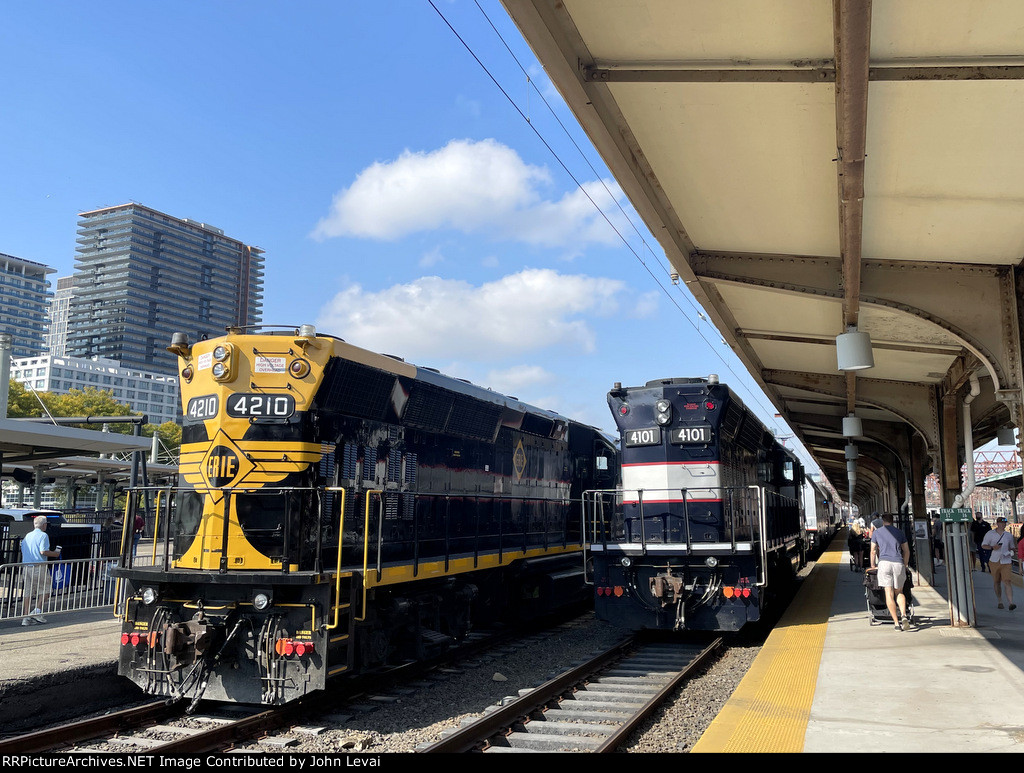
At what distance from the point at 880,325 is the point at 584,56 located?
7115mm

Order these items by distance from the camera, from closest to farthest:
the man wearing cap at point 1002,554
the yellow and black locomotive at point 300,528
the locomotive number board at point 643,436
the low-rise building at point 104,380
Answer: the yellow and black locomotive at point 300,528
the locomotive number board at point 643,436
the man wearing cap at point 1002,554
the low-rise building at point 104,380

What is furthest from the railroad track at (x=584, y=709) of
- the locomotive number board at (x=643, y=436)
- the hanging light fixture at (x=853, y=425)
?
the hanging light fixture at (x=853, y=425)

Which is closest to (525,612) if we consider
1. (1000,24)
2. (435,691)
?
(435,691)

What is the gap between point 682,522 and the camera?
11.0 m

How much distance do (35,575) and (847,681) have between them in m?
10.8

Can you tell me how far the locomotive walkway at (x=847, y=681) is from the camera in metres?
5.43

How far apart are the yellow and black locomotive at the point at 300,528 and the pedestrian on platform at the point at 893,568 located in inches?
226

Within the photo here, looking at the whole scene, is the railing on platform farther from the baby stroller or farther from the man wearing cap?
the man wearing cap

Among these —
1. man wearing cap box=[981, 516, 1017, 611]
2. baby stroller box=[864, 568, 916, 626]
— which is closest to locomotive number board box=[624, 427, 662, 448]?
baby stroller box=[864, 568, 916, 626]

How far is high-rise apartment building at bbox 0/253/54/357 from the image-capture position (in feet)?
502

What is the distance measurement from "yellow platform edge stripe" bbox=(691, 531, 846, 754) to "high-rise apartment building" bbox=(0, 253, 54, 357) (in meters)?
175

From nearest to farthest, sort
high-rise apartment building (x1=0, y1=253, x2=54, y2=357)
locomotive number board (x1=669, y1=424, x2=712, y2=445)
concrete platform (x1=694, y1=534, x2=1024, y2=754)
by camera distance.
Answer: concrete platform (x1=694, y1=534, x2=1024, y2=754) → locomotive number board (x1=669, y1=424, x2=712, y2=445) → high-rise apartment building (x1=0, y1=253, x2=54, y2=357)

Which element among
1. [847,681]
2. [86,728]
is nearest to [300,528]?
[86,728]

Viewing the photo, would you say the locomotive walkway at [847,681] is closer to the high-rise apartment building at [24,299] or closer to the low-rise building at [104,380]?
the low-rise building at [104,380]
